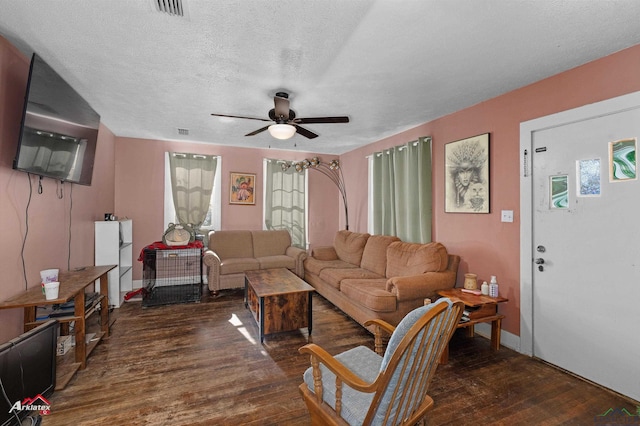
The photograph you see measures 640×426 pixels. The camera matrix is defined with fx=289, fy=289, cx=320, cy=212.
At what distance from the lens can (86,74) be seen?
8.46 feet

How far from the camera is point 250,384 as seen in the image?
2230mm

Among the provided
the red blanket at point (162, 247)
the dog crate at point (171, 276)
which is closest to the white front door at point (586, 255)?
the dog crate at point (171, 276)

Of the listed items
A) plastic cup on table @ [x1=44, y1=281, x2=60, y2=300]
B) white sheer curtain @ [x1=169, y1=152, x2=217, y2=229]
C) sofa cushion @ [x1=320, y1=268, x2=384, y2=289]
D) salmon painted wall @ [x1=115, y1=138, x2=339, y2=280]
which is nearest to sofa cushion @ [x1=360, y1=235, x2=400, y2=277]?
sofa cushion @ [x1=320, y1=268, x2=384, y2=289]

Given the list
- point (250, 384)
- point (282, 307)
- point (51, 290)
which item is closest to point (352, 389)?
point (250, 384)

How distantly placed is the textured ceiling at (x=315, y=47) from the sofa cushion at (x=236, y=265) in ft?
7.71

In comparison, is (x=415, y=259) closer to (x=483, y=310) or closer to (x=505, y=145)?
(x=483, y=310)

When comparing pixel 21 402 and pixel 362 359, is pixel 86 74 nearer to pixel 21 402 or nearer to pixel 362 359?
pixel 21 402

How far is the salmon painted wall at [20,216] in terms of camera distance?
208 cm

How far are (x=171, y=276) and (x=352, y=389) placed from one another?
451 cm

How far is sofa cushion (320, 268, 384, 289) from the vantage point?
3.74m

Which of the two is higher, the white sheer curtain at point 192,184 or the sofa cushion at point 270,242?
the white sheer curtain at point 192,184

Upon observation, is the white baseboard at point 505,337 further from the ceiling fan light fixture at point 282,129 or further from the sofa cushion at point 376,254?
the ceiling fan light fixture at point 282,129

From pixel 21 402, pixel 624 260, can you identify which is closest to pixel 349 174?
pixel 624 260

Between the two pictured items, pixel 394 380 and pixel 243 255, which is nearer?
pixel 394 380
